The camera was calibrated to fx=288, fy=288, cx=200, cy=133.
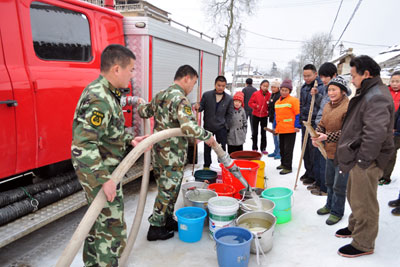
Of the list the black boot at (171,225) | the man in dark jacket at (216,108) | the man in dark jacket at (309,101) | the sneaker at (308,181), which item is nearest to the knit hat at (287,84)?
the man in dark jacket at (309,101)

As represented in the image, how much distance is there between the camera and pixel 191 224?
314cm

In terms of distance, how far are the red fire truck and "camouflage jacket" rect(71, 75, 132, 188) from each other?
36.4 inches

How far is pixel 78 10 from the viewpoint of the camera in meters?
3.20

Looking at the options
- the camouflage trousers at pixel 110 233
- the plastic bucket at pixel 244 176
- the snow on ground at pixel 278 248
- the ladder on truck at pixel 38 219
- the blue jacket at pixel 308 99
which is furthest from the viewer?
the blue jacket at pixel 308 99

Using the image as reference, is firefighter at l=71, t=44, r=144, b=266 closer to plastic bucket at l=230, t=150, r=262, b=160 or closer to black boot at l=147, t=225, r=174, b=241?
black boot at l=147, t=225, r=174, b=241

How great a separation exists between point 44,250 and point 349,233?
3353mm

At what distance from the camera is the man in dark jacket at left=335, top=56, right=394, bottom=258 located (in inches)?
101

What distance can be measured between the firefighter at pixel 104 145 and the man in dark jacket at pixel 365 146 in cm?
208

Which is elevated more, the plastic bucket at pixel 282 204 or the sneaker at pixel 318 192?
the plastic bucket at pixel 282 204

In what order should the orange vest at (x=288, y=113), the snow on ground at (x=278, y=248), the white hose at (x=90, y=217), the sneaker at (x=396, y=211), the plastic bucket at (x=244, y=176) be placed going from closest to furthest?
the white hose at (x=90, y=217), the snow on ground at (x=278, y=248), the sneaker at (x=396, y=211), the plastic bucket at (x=244, y=176), the orange vest at (x=288, y=113)

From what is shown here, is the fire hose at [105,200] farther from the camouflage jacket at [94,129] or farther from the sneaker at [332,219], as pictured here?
the sneaker at [332,219]

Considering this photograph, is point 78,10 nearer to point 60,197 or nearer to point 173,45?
point 173,45

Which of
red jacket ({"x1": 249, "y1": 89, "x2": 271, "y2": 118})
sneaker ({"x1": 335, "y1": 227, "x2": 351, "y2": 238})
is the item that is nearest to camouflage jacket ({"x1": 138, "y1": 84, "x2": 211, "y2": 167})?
sneaker ({"x1": 335, "y1": 227, "x2": 351, "y2": 238})

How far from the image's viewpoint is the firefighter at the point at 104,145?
190 centimetres
